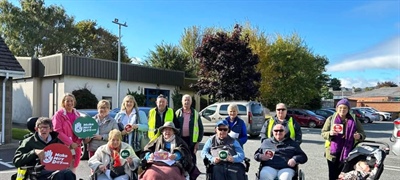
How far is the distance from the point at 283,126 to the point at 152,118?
2246 millimetres

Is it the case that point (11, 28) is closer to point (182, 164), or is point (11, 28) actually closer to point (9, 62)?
point (9, 62)

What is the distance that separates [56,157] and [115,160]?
83 centimetres

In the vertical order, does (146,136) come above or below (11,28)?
below

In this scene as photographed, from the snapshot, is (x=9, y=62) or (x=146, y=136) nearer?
(x=146, y=136)

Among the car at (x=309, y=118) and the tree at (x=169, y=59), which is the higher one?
the tree at (x=169, y=59)

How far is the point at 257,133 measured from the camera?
15172 millimetres

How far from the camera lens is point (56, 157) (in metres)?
4.73

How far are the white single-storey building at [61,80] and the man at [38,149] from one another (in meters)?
15.6

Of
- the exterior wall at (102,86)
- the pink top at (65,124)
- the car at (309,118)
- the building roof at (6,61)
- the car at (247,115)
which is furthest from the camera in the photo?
the car at (309,118)

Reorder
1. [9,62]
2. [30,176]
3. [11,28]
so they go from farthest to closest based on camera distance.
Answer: [11,28], [9,62], [30,176]

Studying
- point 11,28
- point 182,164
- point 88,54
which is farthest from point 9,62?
point 88,54

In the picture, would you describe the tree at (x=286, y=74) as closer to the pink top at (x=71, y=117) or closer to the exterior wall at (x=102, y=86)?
the exterior wall at (x=102, y=86)

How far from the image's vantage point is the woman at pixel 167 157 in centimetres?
510

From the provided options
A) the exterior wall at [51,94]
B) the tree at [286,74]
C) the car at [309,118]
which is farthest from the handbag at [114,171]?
the tree at [286,74]
